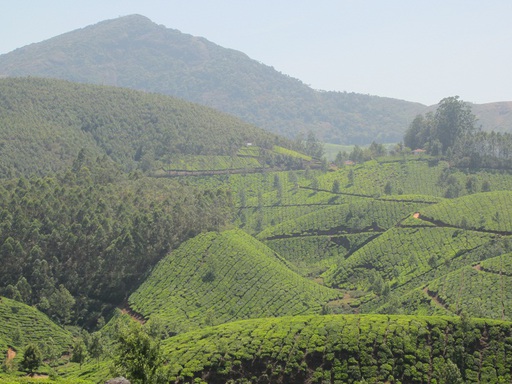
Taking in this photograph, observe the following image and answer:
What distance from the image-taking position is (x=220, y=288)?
4400 inches

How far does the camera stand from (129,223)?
426 feet

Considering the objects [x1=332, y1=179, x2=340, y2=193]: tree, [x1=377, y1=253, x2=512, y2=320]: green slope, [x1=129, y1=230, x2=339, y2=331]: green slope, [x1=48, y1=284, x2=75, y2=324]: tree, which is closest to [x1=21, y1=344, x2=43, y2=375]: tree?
[x1=129, y1=230, x2=339, y2=331]: green slope

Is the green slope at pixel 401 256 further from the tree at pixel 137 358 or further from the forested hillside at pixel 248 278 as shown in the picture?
the tree at pixel 137 358

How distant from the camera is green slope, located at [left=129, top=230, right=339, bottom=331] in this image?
10325 centimetres

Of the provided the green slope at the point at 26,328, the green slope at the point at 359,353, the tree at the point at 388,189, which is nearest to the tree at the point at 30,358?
the green slope at the point at 26,328

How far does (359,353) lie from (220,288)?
145 ft

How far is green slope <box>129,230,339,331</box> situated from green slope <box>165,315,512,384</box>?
931 inches

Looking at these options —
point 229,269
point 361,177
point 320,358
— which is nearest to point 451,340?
point 320,358

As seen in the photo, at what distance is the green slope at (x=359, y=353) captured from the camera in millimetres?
69438

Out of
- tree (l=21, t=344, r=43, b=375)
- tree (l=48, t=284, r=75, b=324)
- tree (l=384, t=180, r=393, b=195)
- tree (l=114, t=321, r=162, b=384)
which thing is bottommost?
tree (l=48, t=284, r=75, b=324)

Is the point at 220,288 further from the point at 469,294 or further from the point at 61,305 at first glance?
the point at 469,294

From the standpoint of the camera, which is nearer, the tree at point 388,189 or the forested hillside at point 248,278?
the forested hillside at point 248,278

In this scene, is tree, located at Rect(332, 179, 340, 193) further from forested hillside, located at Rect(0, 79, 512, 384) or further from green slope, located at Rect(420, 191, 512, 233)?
green slope, located at Rect(420, 191, 512, 233)

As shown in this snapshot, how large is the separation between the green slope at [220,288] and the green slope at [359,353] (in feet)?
77.5
